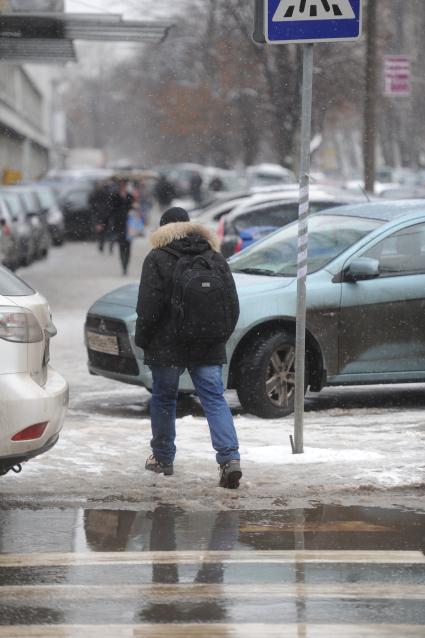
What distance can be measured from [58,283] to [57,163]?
85705 millimetres

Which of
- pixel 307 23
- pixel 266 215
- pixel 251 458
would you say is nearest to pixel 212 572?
pixel 251 458

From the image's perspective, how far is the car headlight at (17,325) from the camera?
6465mm

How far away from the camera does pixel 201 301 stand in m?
7.35

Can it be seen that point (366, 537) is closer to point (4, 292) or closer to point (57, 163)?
point (4, 292)

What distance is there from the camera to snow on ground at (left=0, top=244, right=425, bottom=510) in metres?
7.39

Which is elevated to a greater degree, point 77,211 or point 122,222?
point 122,222

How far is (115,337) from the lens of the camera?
10.2 m

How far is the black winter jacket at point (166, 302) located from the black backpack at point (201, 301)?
6cm

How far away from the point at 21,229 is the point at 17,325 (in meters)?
21.1

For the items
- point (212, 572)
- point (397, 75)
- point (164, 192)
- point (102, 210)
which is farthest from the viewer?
point (164, 192)

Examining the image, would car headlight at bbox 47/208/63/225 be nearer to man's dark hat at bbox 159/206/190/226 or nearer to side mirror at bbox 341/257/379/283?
side mirror at bbox 341/257/379/283

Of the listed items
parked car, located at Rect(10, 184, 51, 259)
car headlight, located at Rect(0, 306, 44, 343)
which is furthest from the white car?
Answer: parked car, located at Rect(10, 184, 51, 259)

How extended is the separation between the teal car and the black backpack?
2420mm

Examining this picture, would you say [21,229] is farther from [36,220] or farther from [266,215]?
[266,215]
